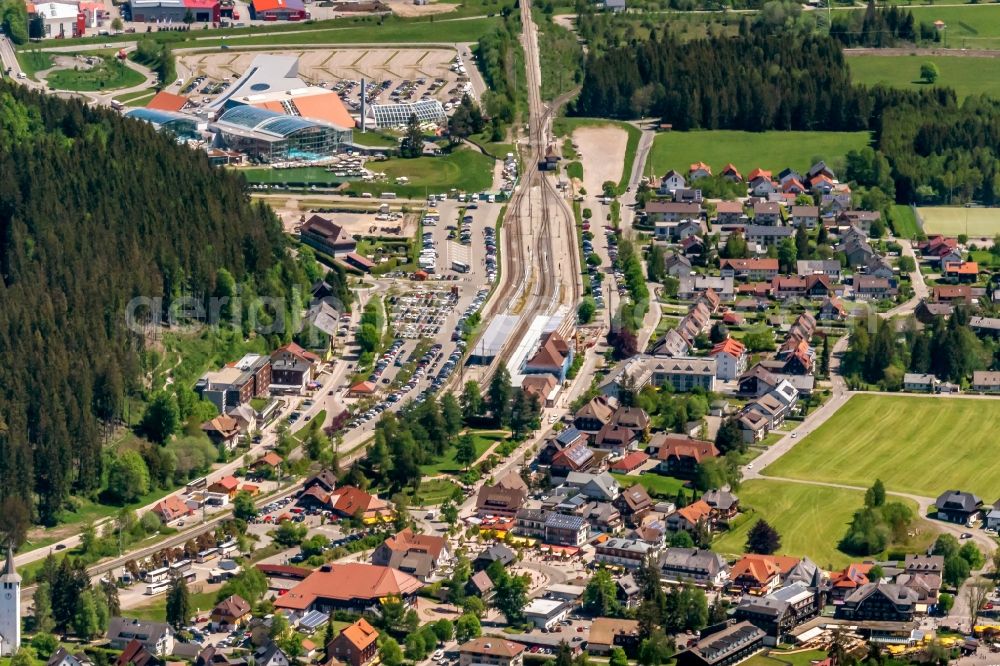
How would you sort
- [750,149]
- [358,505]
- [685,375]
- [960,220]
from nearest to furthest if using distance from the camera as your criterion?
[358,505], [685,375], [960,220], [750,149]

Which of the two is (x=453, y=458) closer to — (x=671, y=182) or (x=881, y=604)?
(x=881, y=604)

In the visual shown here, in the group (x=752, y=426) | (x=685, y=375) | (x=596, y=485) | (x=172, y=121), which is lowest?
(x=685, y=375)

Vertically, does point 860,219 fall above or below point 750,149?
below

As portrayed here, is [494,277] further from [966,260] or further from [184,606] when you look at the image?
→ [184,606]

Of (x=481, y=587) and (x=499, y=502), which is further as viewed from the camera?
(x=499, y=502)

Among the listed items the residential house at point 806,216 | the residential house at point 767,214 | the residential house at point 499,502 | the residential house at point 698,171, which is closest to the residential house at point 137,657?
the residential house at point 499,502

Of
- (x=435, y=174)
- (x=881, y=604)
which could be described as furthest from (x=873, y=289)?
(x=881, y=604)

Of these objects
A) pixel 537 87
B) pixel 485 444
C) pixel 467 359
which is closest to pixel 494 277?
pixel 467 359

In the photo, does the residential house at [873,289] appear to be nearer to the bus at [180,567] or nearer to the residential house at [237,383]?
the residential house at [237,383]
